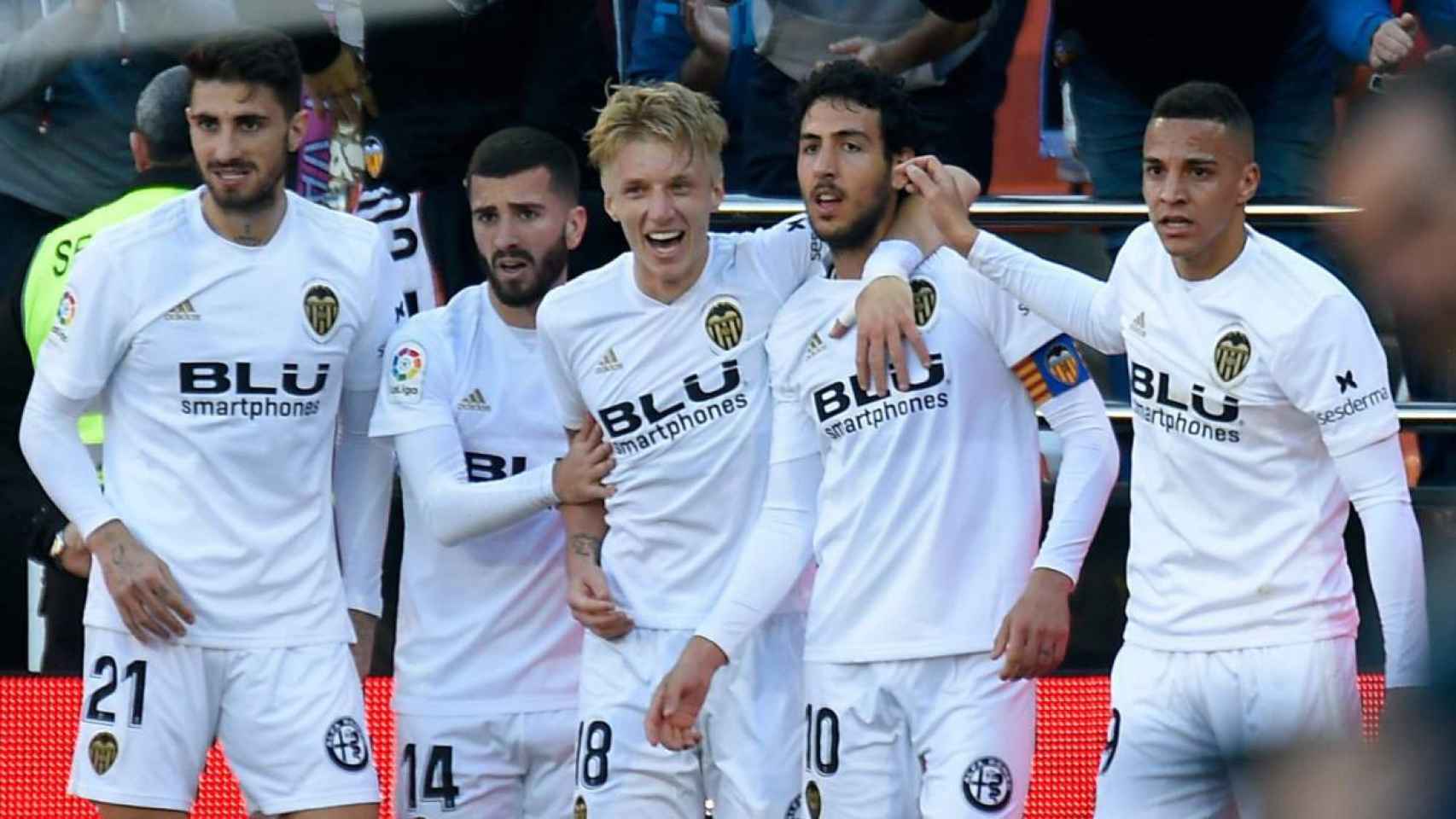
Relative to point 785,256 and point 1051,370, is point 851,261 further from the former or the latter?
point 1051,370

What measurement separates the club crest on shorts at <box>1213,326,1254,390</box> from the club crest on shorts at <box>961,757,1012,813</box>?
3.03 ft

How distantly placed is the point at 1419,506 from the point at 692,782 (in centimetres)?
198

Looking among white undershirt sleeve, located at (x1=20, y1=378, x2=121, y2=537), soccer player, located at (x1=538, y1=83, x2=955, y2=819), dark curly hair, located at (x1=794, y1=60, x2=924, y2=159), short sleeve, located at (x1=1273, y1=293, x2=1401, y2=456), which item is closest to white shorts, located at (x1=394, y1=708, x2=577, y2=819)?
soccer player, located at (x1=538, y1=83, x2=955, y2=819)

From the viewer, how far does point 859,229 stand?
17.7 ft

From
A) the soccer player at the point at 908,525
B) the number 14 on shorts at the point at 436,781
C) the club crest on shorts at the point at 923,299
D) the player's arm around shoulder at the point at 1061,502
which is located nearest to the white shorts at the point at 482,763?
the number 14 on shorts at the point at 436,781

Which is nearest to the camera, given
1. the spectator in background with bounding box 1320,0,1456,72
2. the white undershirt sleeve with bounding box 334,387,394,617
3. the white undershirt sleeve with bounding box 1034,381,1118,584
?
the white undershirt sleeve with bounding box 1034,381,1118,584

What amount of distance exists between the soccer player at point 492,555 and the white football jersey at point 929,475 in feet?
2.41

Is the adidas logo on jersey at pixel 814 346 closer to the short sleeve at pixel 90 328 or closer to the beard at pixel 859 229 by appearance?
the beard at pixel 859 229

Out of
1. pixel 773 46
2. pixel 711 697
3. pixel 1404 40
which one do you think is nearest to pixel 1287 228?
pixel 1404 40

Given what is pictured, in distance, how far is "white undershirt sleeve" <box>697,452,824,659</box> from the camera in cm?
524

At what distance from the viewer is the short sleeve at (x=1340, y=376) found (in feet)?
15.8

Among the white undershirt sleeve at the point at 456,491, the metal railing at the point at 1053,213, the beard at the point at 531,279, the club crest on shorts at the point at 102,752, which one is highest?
the metal railing at the point at 1053,213

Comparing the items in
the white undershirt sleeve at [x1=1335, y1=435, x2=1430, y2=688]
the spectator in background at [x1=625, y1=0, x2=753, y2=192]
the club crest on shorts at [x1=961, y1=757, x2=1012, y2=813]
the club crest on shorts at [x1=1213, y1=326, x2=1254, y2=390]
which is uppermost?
the spectator in background at [x1=625, y1=0, x2=753, y2=192]

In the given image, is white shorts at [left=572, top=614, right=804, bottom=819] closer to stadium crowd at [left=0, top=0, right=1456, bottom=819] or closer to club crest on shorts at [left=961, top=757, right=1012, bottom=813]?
stadium crowd at [left=0, top=0, right=1456, bottom=819]
